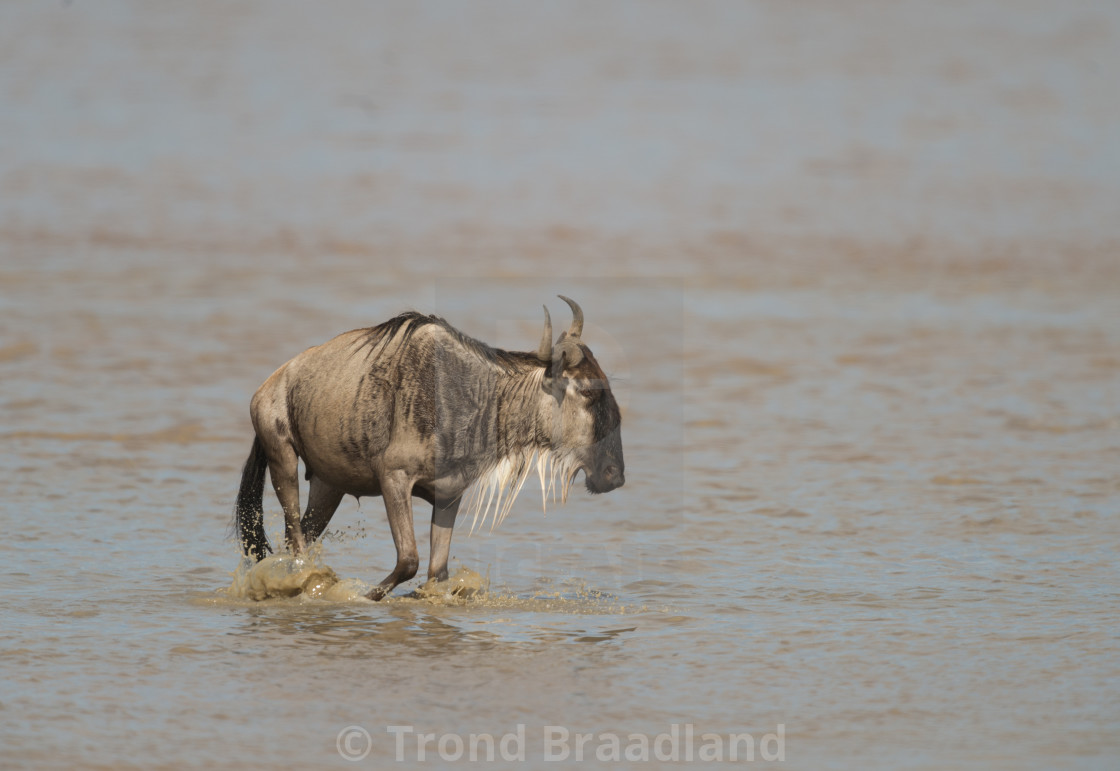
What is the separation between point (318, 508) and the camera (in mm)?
7914

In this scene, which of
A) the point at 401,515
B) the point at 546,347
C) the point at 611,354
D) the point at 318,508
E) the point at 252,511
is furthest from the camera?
the point at 611,354

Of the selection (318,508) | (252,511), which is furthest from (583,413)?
(252,511)

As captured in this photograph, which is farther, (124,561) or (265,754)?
(124,561)

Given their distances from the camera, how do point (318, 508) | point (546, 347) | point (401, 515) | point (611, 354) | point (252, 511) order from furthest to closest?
point (611, 354) < point (252, 511) < point (318, 508) < point (546, 347) < point (401, 515)

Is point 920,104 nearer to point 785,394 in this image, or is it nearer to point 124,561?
point 785,394

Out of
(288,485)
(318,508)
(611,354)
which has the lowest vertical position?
(318,508)

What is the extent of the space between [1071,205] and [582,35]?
1215 centimetres

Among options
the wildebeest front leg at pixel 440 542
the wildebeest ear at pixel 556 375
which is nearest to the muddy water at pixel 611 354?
the wildebeest front leg at pixel 440 542

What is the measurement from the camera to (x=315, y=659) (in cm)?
668

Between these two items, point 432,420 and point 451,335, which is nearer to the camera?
point 432,420

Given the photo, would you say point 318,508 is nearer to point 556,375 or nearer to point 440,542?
point 440,542

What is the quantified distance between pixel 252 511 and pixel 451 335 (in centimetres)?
137

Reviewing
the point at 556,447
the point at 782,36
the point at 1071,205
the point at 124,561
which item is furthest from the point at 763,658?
the point at 782,36

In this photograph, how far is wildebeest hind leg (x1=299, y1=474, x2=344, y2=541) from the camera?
7.89 meters
